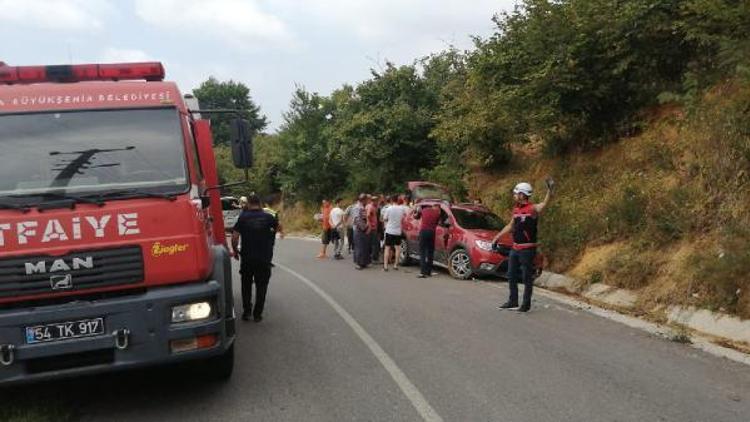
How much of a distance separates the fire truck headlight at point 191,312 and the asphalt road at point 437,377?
0.77 metres

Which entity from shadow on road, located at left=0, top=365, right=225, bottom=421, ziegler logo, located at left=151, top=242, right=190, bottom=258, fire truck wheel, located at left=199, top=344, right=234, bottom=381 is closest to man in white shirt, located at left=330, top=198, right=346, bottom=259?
shadow on road, located at left=0, top=365, right=225, bottom=421

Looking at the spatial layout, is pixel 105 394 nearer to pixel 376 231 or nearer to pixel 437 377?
pixel 437 377

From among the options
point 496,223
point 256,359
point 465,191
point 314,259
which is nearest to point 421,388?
point 256,359

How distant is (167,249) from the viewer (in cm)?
508

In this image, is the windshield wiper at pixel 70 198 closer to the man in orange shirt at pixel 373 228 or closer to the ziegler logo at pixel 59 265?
the ziegler logo at pixel 59 265

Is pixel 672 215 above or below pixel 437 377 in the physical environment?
above

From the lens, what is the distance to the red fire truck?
4.82m

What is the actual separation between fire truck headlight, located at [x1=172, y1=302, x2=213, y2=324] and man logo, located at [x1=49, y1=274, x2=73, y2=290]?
0.75 metres

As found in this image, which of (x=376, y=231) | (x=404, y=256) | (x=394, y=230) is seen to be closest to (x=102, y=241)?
(x=394, y=230)

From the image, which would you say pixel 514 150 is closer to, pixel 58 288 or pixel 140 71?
pixel 140 71

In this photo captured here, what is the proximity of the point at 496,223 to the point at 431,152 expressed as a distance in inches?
584

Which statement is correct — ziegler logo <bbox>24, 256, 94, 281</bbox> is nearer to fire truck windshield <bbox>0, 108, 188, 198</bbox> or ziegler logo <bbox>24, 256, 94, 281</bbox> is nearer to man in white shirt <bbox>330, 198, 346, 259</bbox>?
fire truck windshield <bbox>0, 108, 188, 198</bbox>

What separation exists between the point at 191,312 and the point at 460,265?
9275 millimetres

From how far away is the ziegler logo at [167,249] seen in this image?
5.05 meters
